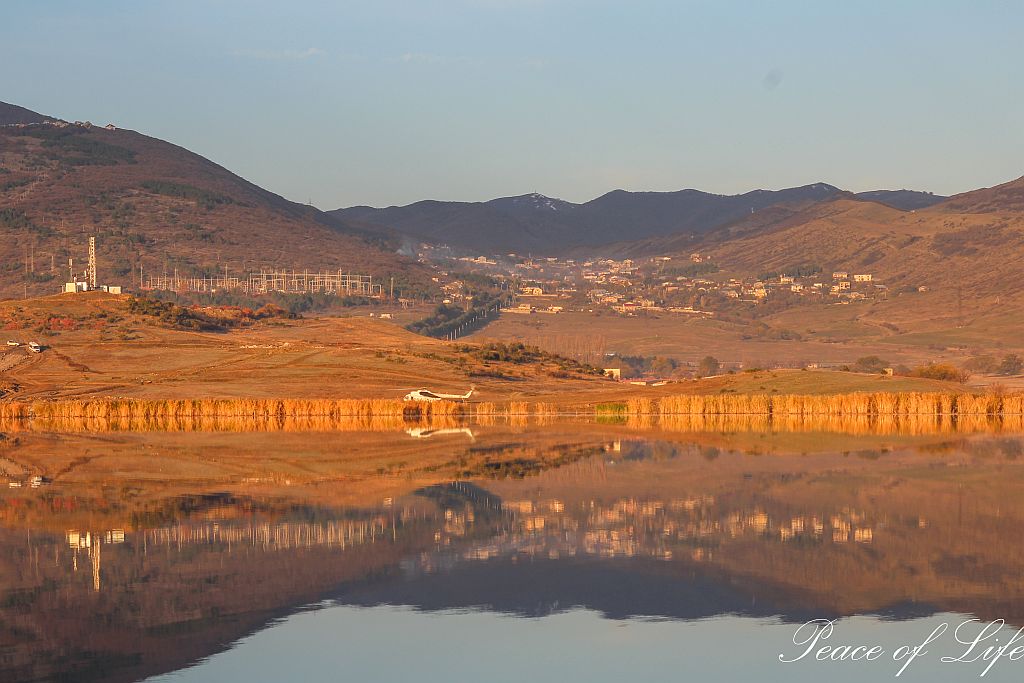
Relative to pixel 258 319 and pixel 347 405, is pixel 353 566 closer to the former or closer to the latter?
pixel 347 405

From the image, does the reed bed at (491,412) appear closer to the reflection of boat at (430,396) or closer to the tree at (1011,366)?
the reflection of boat at (430,396)

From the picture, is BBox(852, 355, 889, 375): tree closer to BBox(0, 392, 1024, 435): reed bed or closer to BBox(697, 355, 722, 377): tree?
BBox(697, 355, 722, 377): tree

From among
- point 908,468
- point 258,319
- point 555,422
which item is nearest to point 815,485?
point 908,468

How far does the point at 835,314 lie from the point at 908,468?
16657cm

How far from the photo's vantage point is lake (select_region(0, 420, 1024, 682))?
627 inches

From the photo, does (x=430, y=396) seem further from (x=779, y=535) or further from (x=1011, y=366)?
(x=1011, y=366)

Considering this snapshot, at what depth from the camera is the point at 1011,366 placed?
5022 inches

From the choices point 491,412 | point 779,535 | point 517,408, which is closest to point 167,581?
point 779,535

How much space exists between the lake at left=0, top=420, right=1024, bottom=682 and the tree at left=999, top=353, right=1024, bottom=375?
90844mm

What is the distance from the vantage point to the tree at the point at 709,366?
13700 cm

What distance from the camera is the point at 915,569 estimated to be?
20797 millimetres

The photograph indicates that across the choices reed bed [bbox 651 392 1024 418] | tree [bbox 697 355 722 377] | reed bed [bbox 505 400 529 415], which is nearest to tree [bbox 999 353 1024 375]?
tree [bbox 697 355 722 377]

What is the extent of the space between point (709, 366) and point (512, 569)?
121m

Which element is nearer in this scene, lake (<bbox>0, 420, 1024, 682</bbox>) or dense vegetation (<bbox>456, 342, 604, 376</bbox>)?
lake (<bbox>0, 420, 1024, 682</bbox>)
